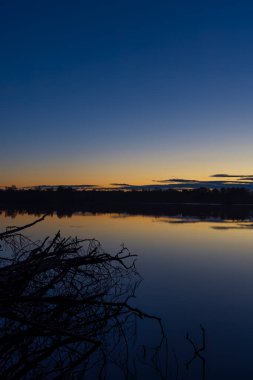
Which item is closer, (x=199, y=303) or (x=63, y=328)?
(x=63, y=328)

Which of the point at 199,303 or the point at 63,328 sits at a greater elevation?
the point at 63,328

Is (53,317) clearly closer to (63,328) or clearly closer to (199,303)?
(63,328)

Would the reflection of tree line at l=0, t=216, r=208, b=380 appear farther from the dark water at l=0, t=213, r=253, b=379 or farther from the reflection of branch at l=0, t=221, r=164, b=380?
the dark water at l=0, t=213, r=253, b=379

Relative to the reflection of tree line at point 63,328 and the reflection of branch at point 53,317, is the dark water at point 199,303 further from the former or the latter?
the reflection of branch at point 53,317

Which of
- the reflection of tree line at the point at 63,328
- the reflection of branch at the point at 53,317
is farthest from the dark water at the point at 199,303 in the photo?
the reflection of branch at the point at 53,317

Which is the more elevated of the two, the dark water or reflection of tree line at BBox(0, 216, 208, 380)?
reflection of tree line at BBox(0, 216, 208, 380)

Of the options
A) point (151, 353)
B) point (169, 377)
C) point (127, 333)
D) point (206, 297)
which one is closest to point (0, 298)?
point (169, 377)

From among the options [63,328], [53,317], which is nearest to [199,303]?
[63,328]

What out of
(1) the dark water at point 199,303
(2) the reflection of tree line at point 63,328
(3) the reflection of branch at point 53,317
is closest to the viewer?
(3) the reflection of branch at point 53,317

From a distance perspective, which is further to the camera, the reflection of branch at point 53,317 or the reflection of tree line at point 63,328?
the reflection of tree line at point 63,328

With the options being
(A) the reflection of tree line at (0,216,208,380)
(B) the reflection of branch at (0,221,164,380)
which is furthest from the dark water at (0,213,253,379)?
(B) the reflection of branch at (0,221,164,380)

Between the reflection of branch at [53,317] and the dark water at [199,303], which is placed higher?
the reflection of branch at [53,317]

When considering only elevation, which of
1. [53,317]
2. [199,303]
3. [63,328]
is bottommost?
[199,303]

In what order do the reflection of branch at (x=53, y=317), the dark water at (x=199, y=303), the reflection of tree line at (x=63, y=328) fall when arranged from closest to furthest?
the reflection of branch at (x=53, y=317) < the reflection of tree line at (x=63, y=328) < the dark water at (x=199, y=303)
